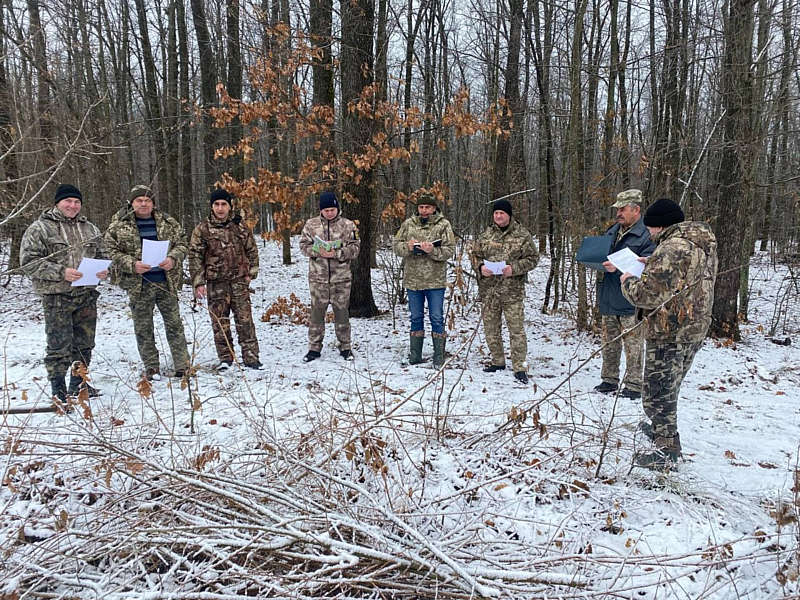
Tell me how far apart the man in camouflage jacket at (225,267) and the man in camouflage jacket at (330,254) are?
75 centimetres

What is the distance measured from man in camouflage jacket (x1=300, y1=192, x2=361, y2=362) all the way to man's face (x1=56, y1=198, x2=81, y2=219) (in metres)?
2.46

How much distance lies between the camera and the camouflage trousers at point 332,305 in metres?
6.49

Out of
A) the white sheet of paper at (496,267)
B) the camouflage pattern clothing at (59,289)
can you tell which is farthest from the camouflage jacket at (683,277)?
the camouflage pattern clothing at (59,289)

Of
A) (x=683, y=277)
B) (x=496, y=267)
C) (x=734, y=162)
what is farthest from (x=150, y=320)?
(x=734, y=162)

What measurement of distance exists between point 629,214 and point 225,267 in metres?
4.68

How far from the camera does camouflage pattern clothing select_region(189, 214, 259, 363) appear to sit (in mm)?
5945

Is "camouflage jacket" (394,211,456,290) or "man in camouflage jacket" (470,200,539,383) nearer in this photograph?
"man in camouflage jacket" (470,200,539,383)

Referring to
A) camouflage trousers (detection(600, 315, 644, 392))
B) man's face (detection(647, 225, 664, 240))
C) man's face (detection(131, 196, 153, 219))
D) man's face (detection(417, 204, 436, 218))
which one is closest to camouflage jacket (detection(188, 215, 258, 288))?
man's face (detection(131, 196, 153, 219))

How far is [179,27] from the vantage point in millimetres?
13984

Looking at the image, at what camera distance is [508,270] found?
231 inches

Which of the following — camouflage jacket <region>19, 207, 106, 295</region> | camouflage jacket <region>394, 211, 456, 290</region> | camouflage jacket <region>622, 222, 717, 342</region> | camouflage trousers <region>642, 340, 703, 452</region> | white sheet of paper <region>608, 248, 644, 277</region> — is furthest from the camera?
camouflage jacket <region>394, 211, 456, 290</region>

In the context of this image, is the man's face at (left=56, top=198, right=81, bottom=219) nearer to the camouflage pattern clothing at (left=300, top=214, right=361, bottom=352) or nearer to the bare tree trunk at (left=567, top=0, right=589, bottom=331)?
the camouflage pattern clothing at (left=300, top=214, right=361, bottom=352)

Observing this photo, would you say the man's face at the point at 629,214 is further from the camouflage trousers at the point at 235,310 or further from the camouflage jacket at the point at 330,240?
the camouflage trousers at the point at 235,310

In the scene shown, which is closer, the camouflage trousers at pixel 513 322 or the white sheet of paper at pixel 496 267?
the white sheet of paper at pixel 496 267
